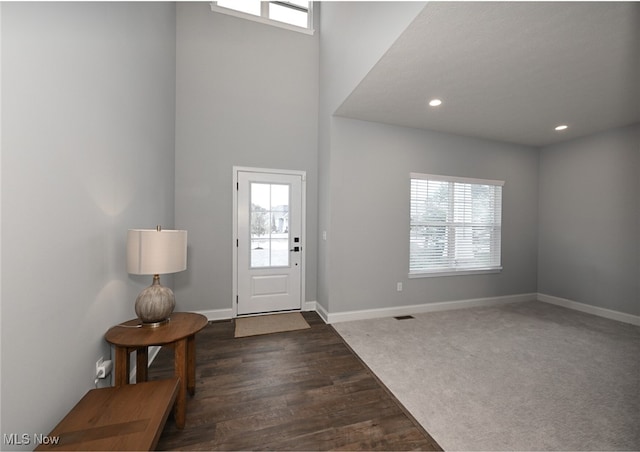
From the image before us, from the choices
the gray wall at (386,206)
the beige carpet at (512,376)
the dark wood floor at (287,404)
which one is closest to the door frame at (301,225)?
the gray wall at (386,206)

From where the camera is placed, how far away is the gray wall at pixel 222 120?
334 centimetres

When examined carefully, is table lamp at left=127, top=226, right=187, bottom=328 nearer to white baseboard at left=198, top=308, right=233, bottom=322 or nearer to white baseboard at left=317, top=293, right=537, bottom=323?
white baseboard at left=198, top=308, right=233, bottom=322

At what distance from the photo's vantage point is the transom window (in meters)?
3.51

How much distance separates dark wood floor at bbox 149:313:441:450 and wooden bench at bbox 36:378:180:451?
0.39 m

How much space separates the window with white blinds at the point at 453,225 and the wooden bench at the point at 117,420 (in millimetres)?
3229

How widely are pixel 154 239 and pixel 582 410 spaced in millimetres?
3159

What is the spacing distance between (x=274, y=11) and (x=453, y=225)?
422 centimetres

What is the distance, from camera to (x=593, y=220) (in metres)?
3.80

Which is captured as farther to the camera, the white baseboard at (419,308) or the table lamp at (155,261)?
the white baseboard at (419,308)

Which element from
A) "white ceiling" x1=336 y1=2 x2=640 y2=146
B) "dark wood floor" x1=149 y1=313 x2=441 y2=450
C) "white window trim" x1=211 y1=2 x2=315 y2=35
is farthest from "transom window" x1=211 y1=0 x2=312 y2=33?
"dark wood floor" x1=149 y1=313 x2=441 y2=450

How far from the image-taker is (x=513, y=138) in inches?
158

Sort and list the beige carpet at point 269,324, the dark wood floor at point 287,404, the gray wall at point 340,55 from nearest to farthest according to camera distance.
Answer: the dark wood floor at point 287,404
the gray wall at point 340,55
the beige carpet at point 269,324

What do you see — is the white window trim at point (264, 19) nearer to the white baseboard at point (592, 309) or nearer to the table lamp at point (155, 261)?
the table lamp at point (155, 261)

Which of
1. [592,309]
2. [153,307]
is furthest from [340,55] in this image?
[592,309]
